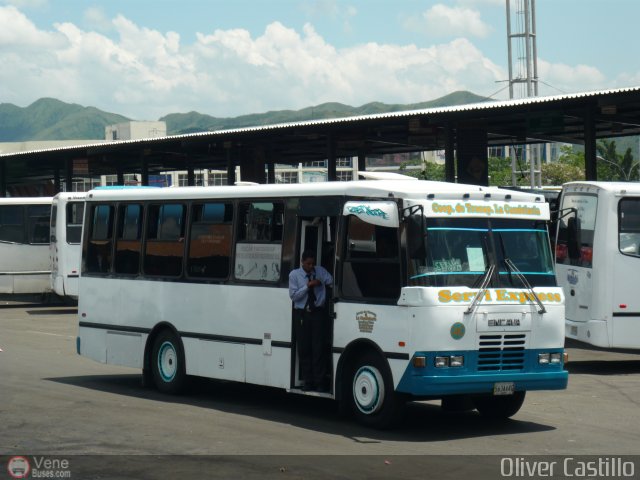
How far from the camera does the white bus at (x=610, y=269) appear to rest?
18094 mm

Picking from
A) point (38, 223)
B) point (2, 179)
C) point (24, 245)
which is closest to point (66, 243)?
point (24, 245)

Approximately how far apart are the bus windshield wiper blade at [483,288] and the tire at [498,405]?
161 cm

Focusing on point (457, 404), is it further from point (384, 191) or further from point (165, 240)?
point (165, 240)

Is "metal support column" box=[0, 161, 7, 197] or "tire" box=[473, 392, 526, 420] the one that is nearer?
"tire" box=[473, 392, 526, 420]

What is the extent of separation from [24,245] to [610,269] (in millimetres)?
21764

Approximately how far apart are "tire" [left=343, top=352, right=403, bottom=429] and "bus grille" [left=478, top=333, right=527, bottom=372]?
0.94 meters

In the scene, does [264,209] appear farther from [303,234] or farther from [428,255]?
[428,255]

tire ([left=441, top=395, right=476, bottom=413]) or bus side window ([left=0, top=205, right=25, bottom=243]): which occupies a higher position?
bus side window ([left=0, top=205, right=25, bottom=243])

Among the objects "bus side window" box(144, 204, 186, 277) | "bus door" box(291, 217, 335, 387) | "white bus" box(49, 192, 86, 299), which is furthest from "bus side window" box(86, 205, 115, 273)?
"white bus" box(49, 192, 86, 299)

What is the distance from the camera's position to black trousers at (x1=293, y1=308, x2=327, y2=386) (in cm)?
1234

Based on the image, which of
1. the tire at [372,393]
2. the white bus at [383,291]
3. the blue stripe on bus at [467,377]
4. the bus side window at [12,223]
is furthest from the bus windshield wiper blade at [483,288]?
the bus side window at [12,223]

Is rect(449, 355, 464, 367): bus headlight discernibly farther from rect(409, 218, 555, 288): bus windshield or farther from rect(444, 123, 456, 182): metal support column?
rect(444, 123, 456, 182): metal support column

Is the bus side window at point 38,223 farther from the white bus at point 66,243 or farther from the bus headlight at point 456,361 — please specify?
the bus headlight at point 456,361

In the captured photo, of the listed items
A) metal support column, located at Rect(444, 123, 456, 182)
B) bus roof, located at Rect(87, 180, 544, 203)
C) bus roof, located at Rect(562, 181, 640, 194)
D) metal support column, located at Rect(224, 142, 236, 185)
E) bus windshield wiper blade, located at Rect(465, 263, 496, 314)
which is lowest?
bus windshield wiper blade, located at Rect(465, 263, 496, 314)
